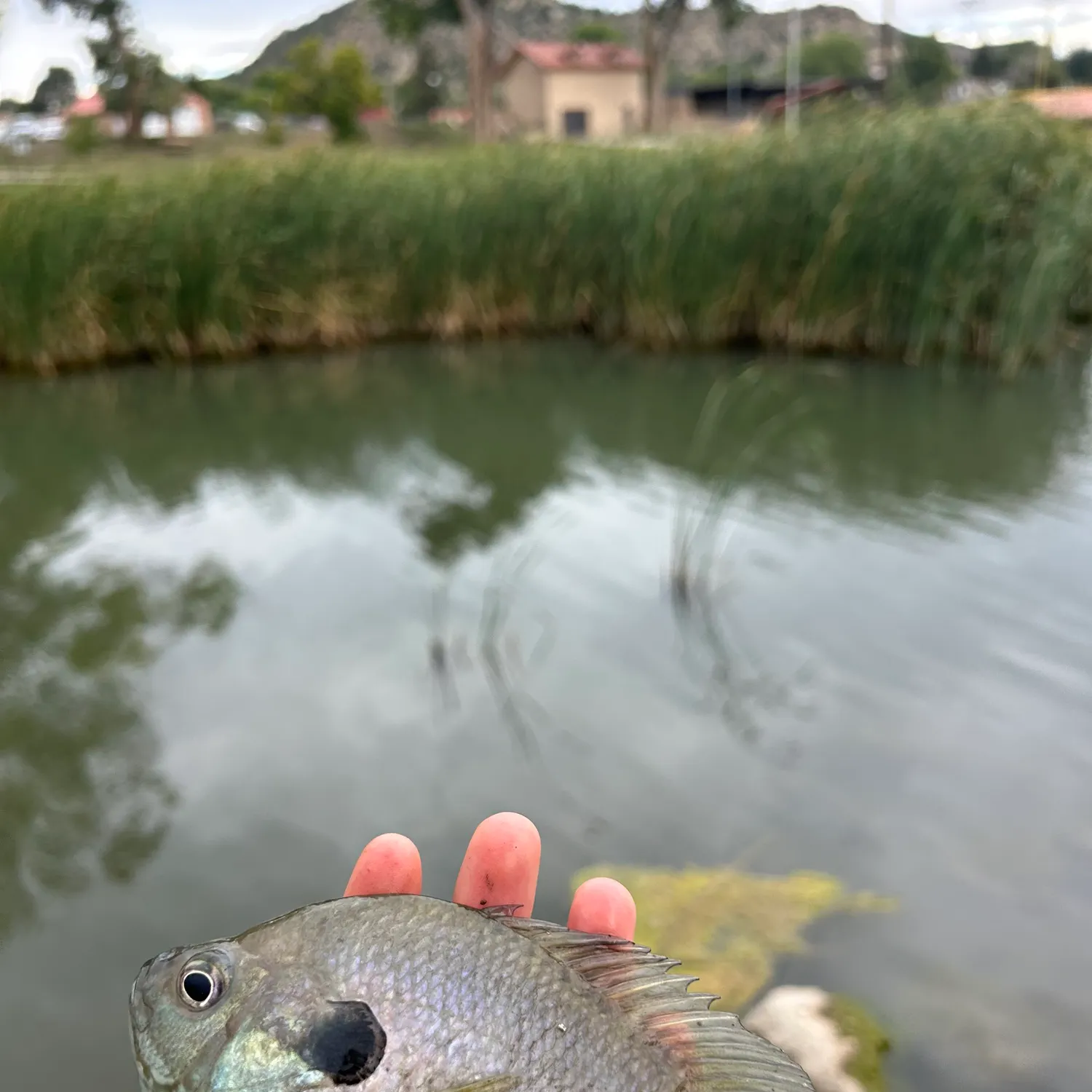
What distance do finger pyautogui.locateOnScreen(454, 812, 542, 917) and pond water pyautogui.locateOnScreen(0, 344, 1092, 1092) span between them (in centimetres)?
129

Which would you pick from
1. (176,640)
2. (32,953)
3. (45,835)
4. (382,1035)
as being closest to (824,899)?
(382,1035)

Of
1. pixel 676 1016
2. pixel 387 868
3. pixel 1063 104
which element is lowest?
pixel 387 868

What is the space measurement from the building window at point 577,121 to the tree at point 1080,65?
36954 millimetres

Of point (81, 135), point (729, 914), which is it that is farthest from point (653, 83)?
point (729, 914)

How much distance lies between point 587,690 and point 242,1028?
127 inches

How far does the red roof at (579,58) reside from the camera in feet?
194

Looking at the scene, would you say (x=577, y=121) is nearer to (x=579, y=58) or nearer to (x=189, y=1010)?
(x=579, y=58)

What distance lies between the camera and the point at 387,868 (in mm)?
1984

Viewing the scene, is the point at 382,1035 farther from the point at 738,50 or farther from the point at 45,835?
the point at 738,50

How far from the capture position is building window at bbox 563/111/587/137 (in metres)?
60.7

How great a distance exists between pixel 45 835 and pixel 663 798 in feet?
7.43

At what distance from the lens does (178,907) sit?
3.28 m

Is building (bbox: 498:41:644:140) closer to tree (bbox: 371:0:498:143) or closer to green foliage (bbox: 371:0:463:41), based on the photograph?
green foliage (bbox: 371:0:463:41)

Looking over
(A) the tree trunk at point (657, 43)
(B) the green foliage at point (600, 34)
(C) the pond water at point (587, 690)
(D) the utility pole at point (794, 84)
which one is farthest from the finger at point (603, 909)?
(B) the green foliage at point (600, 34)
